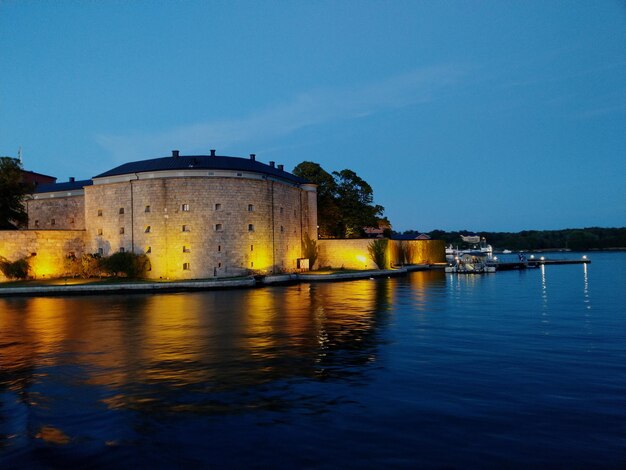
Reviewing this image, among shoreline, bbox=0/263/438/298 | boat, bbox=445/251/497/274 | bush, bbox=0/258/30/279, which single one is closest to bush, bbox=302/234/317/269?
shoreline, bbox=0/263/438/298

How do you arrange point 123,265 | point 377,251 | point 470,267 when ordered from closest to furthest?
point 123,265
point 377,251
point 470,267

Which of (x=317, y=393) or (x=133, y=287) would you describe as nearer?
(x=317, y=393)

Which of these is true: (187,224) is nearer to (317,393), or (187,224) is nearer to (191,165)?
(191,165)

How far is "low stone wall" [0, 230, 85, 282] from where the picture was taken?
35.7m

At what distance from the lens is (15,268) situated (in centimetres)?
3509

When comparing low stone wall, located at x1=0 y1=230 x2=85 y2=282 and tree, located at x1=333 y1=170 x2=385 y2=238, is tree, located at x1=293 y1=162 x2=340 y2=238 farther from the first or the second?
low stone wall, located at x1=0 y1=230 x2=85 y2=282

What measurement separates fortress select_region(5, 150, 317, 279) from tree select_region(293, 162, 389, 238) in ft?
48.7

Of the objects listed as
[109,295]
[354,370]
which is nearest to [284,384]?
[354,370]

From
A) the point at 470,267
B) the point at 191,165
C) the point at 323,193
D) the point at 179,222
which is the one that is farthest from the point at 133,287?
the point at 470,267

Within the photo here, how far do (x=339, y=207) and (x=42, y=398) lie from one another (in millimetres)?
48268

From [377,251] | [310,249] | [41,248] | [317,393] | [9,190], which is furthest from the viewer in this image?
[377,251]

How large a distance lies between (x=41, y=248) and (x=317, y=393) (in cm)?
3503

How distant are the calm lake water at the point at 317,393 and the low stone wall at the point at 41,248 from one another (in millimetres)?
21117

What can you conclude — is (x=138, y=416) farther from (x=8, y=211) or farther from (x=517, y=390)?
(x=8, y=211)
